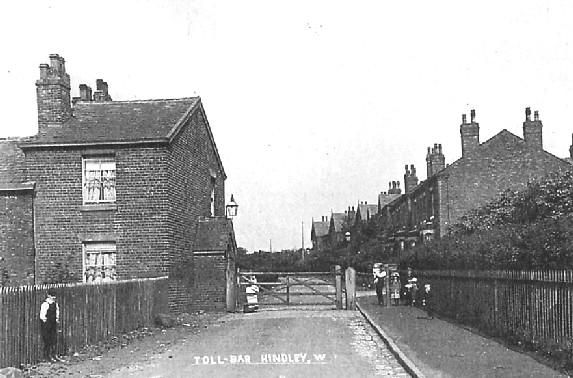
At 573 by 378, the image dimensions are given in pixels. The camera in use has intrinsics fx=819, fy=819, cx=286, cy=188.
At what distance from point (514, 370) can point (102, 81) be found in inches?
1020

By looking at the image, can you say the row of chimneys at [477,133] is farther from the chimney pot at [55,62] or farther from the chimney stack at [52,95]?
the chimney pot at [55,62]

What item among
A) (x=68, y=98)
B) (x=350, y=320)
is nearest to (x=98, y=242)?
(x=68, y=98)

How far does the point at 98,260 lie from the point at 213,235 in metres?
5.15

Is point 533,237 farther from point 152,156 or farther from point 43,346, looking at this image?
point 152,156

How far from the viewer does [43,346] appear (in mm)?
15773

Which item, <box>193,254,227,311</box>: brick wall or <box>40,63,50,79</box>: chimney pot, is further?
<box>193,254,227,311</box>: brick wall

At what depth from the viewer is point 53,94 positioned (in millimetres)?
29172

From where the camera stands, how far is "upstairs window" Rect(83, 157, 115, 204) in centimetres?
2786

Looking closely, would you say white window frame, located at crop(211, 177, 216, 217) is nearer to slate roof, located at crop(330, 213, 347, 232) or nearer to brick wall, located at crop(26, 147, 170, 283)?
brick wall, located at crop(26, 147, 170, 283)

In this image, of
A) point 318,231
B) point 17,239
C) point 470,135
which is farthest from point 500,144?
point 318,231

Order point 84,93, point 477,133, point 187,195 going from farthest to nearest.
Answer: point 477,133 < point 84,93 < point 187,195

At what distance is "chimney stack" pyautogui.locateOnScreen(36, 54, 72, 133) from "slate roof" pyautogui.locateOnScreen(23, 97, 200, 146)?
0.30m

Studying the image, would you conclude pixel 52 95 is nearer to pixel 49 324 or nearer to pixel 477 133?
pixel 49 324

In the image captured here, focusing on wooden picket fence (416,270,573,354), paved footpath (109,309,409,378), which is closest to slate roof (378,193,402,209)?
paved footpath (109,309,409,378)
